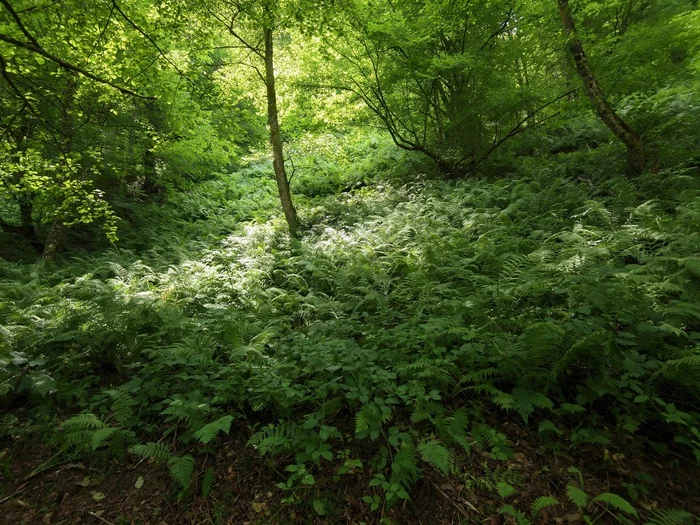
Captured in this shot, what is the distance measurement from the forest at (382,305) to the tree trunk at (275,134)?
83 mm

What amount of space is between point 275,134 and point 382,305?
6.45 metres

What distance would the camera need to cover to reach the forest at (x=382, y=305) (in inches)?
111

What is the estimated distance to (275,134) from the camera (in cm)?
949

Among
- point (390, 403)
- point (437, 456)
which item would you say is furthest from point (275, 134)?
point (437, 456)

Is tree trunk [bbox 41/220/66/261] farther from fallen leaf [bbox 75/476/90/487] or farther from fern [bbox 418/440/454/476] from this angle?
fern [bbox 418/440/454/476]

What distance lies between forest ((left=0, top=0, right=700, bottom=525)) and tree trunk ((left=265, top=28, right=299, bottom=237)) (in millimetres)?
Answer: 83

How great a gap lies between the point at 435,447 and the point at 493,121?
32.4ft

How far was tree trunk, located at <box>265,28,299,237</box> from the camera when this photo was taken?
902 centimetres

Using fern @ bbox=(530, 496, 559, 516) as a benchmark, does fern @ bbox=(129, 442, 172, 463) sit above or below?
above

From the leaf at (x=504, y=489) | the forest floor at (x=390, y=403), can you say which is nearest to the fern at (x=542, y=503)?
the forest floor at (x=390, y=403)

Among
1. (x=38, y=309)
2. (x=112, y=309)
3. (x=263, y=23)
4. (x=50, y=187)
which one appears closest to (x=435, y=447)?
(x=112, y=309)

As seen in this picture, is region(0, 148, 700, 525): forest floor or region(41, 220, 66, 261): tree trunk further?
region(41, 220, 66, 261): tree trunk

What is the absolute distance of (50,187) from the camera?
18.8 ft

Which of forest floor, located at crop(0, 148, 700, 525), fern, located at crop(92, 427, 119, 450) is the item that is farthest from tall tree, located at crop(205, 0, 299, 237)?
fern, located at crop(92, 427, 119, 450)
